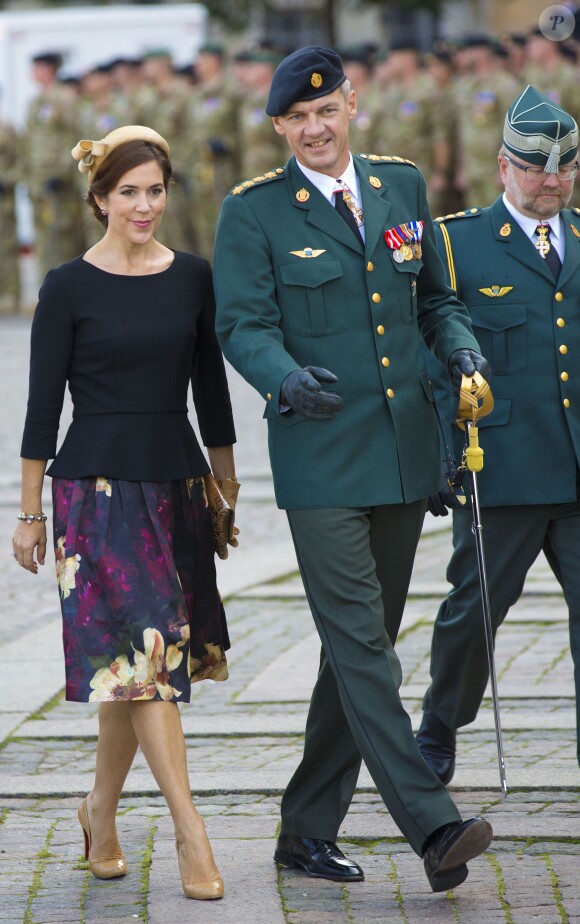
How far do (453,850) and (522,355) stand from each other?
4.64ft

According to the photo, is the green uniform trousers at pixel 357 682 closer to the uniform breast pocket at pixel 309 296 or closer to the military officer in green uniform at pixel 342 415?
the military officer in green uniform at pixel 342 415

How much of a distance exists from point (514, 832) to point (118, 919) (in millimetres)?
1079

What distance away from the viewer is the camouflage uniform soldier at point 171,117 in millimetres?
19766

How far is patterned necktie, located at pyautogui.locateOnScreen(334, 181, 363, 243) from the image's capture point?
13.7 feet

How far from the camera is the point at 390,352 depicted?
415 cm

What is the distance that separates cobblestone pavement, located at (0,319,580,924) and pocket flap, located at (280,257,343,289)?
4.68 feet

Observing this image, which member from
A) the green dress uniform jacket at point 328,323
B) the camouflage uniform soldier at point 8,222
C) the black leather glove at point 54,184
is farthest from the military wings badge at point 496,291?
the camouflage uniform soldier at point 8,222

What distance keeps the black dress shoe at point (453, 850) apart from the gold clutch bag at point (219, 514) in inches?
34.7

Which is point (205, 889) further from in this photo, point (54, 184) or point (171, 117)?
point (171, 117)

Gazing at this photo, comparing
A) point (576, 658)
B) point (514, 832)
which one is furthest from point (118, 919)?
point (576, 658)

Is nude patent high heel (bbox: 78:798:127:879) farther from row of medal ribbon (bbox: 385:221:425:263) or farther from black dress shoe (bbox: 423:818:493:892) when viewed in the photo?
row of medal ribbon (bbox: 385:221:425:263)

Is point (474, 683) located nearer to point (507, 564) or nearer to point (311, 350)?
point (507, 564)

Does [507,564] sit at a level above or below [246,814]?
above

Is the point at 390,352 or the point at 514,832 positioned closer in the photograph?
the point at 390,352
